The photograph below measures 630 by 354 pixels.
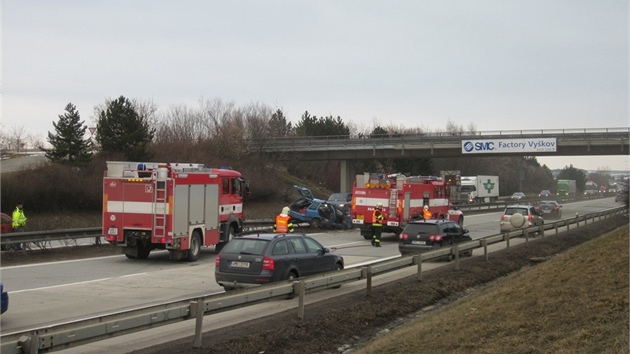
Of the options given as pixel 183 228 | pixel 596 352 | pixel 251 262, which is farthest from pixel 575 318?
pixel 183 228

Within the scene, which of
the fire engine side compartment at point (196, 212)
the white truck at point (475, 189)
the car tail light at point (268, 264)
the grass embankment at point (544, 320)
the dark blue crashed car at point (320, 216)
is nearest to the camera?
the grass embankment at point (544, 320)

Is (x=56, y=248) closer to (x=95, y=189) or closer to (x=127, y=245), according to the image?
(x=127, y=245)

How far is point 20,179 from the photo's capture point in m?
39.4

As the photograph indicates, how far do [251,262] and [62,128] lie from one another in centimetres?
3453

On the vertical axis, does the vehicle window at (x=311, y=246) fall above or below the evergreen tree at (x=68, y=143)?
below

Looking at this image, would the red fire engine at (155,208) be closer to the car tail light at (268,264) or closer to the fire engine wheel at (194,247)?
the fire engine wheel at (194,247)

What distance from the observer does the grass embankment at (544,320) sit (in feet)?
25.5

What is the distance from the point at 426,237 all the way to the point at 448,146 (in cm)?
3796

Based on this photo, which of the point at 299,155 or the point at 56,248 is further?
the point at 299,155

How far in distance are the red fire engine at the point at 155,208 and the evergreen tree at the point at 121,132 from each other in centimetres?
2479

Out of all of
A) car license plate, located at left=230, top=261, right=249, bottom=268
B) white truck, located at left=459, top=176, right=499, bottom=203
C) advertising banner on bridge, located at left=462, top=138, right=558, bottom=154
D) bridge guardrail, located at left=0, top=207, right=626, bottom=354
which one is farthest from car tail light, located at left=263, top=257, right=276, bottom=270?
white truck, located at left=459, top=176, right=499, bottom=203

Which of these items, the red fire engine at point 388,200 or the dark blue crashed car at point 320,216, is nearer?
the red fire engine at point 388,200

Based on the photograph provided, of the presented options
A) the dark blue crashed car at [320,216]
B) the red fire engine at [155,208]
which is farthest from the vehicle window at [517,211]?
the red fire engine at [155,208]

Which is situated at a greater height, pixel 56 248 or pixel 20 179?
pixel 20 179
